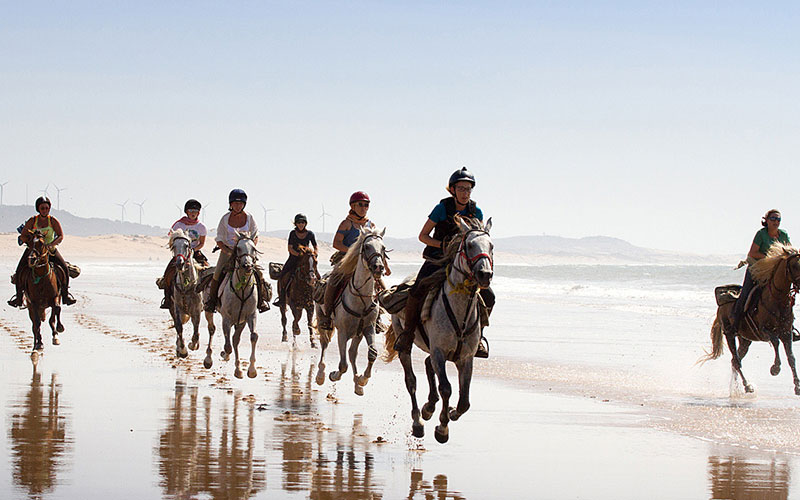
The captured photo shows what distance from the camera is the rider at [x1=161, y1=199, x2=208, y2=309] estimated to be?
672 inches

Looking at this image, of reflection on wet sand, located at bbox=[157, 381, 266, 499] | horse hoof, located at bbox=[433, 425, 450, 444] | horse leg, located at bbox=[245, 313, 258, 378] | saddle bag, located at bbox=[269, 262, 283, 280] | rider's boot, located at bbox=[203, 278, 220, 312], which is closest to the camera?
reflection on wet sand, located at bbox=[157, 381, 266, 499]

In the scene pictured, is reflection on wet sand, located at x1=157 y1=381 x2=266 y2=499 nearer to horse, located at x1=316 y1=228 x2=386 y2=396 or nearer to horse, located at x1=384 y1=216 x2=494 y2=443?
horse, located at x1=316 y1=228 x2=386 y2=396

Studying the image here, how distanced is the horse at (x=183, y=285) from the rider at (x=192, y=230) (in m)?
0.23

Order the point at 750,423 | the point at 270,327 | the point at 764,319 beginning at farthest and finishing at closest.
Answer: the point at 270,327
the point at 764,319
the point at 750,423

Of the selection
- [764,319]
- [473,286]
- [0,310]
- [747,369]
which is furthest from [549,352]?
[0,310]

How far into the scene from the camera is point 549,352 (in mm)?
19828

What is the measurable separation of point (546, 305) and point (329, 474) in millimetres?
31109

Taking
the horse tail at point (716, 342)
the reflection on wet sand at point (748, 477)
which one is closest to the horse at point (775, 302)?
the horse tail at point (716, 342)

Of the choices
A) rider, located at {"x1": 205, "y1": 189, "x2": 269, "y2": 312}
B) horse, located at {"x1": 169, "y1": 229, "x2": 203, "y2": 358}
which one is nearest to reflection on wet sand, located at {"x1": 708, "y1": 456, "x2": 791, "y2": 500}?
rider, located at {"x1": 205, "y1": 189, "x2": 269, "y2": 312}

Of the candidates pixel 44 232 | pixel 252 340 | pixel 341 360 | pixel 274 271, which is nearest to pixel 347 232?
pixel 341 360

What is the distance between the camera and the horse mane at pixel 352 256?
12.1 metres

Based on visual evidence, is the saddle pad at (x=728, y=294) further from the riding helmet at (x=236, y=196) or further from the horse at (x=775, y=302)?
the riding helmet at (x=236, y=196)

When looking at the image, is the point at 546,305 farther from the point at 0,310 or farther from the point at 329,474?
the point at 329,474

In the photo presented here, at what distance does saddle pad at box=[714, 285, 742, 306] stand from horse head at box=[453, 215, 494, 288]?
7.99 meters
